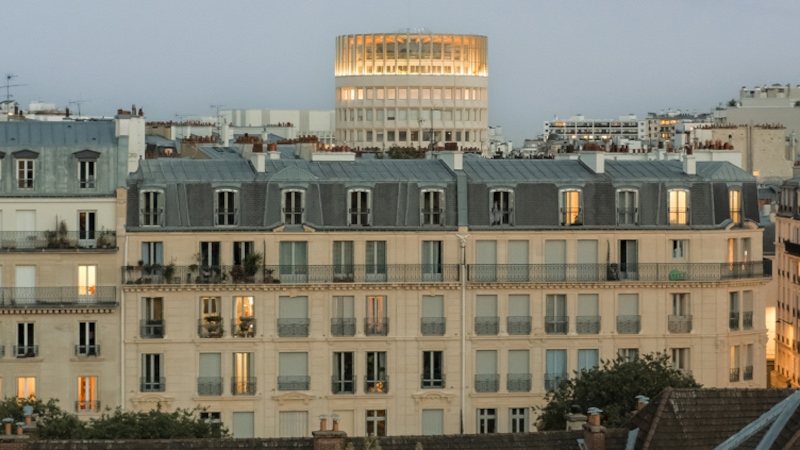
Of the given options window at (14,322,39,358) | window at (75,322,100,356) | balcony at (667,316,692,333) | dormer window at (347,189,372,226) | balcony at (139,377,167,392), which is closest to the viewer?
balcony at (139,377,167,392)

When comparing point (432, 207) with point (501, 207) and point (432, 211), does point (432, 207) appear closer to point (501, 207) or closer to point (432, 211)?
point (432, 211)

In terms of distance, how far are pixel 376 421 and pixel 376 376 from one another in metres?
1.89

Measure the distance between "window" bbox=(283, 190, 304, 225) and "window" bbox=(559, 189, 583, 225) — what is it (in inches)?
445

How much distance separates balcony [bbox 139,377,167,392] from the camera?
75.3m

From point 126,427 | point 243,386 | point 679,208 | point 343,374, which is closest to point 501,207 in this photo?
point 679,208

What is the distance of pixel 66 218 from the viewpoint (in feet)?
253

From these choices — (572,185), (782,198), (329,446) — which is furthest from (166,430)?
(782,198)

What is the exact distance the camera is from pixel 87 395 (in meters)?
75.5

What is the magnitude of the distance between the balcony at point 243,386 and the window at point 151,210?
24.3 feet

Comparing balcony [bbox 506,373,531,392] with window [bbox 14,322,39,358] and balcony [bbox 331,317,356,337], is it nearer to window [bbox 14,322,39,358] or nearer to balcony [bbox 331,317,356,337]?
balcony [bbox 331,317,356,337]

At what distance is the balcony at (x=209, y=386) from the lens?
75375 mm

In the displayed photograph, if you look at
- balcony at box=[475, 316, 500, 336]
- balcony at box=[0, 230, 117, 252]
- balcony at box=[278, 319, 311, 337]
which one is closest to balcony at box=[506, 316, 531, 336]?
balcony at box=[475, 316, 500, 336]

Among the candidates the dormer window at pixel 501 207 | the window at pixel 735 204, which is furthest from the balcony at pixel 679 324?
the dormer window at pixel 501 207

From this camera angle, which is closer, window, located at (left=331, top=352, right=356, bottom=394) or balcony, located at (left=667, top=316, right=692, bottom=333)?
window, located at (left=331, top=352, right=356, bottom=394)
